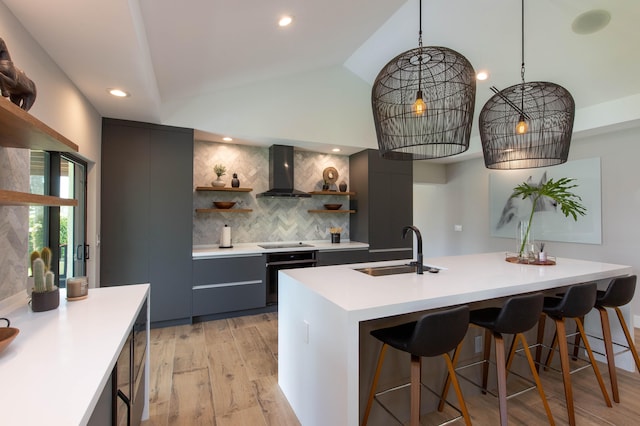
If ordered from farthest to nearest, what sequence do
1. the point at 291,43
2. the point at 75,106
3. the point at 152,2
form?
the point at 291,43
the point at 75,106
the point at 152,2

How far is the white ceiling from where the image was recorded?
193 cm

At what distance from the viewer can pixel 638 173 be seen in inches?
141

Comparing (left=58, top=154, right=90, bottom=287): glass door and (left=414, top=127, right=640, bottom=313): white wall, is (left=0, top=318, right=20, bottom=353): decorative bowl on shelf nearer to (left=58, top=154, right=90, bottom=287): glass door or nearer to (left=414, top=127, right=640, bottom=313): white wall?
(left=58, top=154, right=90, bottom=287): glass door

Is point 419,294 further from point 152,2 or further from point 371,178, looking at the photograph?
point 371,178

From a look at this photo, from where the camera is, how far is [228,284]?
3.77 meters

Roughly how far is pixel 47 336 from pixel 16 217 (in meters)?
0.89

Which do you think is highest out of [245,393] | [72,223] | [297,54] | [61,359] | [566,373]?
[297,54]

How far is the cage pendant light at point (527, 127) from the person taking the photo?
224 centimetres

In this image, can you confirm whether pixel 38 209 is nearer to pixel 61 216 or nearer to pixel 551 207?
pixel 61 216

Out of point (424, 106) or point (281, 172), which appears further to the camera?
point (281, 172)

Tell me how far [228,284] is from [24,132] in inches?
112

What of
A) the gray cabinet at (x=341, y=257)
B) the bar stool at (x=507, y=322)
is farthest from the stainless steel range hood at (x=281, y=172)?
the bar stool at (x=507, y=322)

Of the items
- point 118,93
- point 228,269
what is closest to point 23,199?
point 118,93

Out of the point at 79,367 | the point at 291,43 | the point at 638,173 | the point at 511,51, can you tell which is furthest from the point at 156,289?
the point at 638,173
